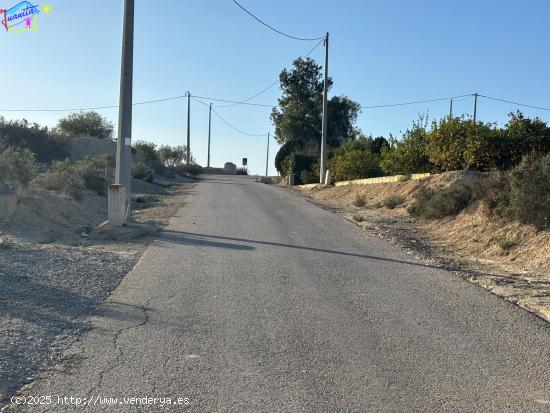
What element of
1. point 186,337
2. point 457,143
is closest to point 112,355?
point 186,337

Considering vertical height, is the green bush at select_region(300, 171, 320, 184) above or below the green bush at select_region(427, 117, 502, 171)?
below

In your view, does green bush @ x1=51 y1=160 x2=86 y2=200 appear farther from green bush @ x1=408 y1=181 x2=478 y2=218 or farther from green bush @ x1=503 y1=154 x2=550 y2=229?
green bush @ x1=503 y1=154 x2=550 y2=229

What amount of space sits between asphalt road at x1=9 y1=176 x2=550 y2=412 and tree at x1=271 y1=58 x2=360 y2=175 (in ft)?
164

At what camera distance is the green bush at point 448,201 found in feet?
58.0

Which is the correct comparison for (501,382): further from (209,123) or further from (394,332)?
(209,123)

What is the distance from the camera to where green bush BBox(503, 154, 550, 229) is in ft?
42.0

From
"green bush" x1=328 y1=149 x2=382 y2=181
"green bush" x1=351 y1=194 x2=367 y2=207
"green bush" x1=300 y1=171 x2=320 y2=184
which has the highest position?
"green bush" x1=328 y1=149 x2=382 y2=181

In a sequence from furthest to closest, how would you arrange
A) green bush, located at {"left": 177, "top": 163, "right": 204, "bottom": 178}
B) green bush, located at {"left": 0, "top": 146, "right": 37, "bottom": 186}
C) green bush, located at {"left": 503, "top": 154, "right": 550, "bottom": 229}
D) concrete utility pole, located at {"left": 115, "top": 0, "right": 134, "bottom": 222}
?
green bush, located at {"left": 177, "top": 163, "right": 204, "bottom": 178} < green bush, located at {"left": 0, "top": 146, "right": 37, "bottom": 186} < concrete utility pole, located at {"left": 115, "top": 0, "right": 134, "bottom": 222} < green bush, located at {"left": 503, "top": 154, "right": 550, "bottom": 229}

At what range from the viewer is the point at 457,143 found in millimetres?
23078

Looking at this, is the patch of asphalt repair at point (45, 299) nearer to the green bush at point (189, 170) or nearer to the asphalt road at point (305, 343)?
the asphalt road at point (305, 343)

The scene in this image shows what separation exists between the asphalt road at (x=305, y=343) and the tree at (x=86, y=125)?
6547cm

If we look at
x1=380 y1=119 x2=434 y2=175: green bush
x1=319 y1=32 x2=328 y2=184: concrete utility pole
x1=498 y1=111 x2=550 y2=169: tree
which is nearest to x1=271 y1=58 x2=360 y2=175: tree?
x1=319 y1=32 x2=328 y2=184: concrete utility pole

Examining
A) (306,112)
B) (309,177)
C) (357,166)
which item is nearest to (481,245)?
(357,166)

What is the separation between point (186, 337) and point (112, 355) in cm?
88
